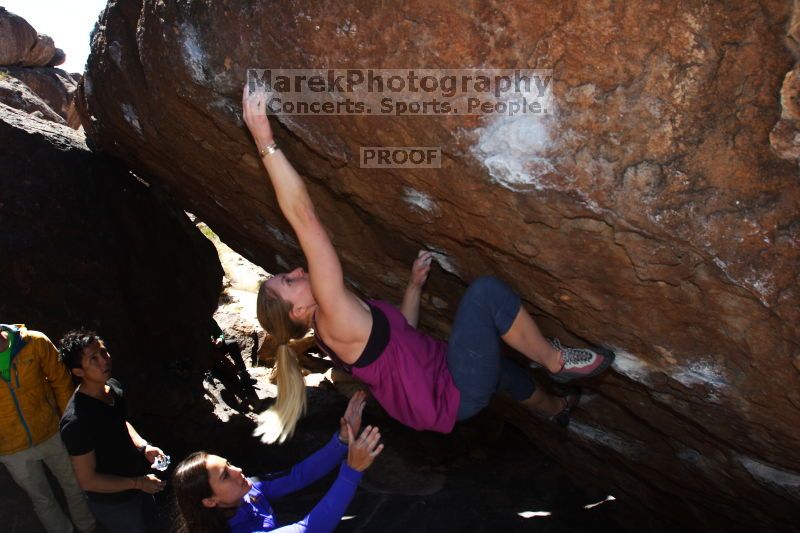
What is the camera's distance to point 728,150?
2414mm

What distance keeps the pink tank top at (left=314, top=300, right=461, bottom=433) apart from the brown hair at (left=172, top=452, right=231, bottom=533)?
72cm

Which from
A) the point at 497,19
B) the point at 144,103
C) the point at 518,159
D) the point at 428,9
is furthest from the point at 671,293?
the point at 144,103

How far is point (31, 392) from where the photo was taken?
4000mm

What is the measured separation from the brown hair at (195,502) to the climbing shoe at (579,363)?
154 cm

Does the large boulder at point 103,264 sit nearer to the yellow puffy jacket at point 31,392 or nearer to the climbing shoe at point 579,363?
the yellow puffy jacket at point 31,392

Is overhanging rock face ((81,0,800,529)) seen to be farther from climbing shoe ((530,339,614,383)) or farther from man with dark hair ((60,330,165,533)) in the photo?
man with dark hair ((60,330,165,533))

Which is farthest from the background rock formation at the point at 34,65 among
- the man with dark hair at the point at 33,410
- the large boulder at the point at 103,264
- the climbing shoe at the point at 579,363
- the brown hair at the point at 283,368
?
the climbing shoe at the point at 579,363

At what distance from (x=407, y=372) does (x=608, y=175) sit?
115cm

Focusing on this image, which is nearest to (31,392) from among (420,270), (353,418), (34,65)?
(353,418)

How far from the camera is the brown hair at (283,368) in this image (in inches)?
116

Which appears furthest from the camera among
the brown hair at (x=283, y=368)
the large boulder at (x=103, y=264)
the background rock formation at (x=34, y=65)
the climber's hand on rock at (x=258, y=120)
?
the background rock formation at (x=34, y=65)

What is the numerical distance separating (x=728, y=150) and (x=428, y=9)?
117 cm

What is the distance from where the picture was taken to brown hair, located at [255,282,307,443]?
9.71 ft

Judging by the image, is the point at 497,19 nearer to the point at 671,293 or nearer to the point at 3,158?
the point at 671,293
